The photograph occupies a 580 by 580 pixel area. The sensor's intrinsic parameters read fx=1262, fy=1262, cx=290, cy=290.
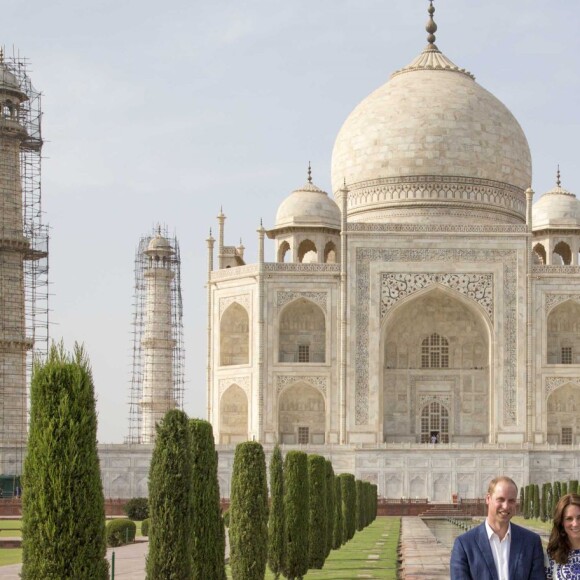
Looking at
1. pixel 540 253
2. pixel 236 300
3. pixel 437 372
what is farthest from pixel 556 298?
pixel 236 300

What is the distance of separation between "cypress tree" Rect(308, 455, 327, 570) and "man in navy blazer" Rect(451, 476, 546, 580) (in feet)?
30.0

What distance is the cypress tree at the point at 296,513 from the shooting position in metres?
13.0

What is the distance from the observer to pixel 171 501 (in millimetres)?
Answer: 8930

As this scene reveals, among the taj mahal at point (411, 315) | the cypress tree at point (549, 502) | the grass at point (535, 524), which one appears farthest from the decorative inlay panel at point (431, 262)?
the cypress tree at point (549, 502)

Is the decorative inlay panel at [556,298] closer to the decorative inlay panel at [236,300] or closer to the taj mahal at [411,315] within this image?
the taj mahal at [411,315]

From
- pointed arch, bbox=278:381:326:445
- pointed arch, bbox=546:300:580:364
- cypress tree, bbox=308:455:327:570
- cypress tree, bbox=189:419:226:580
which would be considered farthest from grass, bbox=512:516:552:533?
cypress tree, bbox=189:419:226:580

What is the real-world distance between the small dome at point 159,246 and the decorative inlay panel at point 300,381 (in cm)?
1154

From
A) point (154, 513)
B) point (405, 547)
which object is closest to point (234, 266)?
point (405, 547)

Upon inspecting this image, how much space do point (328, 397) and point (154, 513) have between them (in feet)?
72.8

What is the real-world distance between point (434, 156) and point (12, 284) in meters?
11.8

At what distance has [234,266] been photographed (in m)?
33.4

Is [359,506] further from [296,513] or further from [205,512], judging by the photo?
[205,512]

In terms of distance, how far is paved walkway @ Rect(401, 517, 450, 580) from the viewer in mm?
12438

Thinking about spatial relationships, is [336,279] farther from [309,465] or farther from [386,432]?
[309,465]
